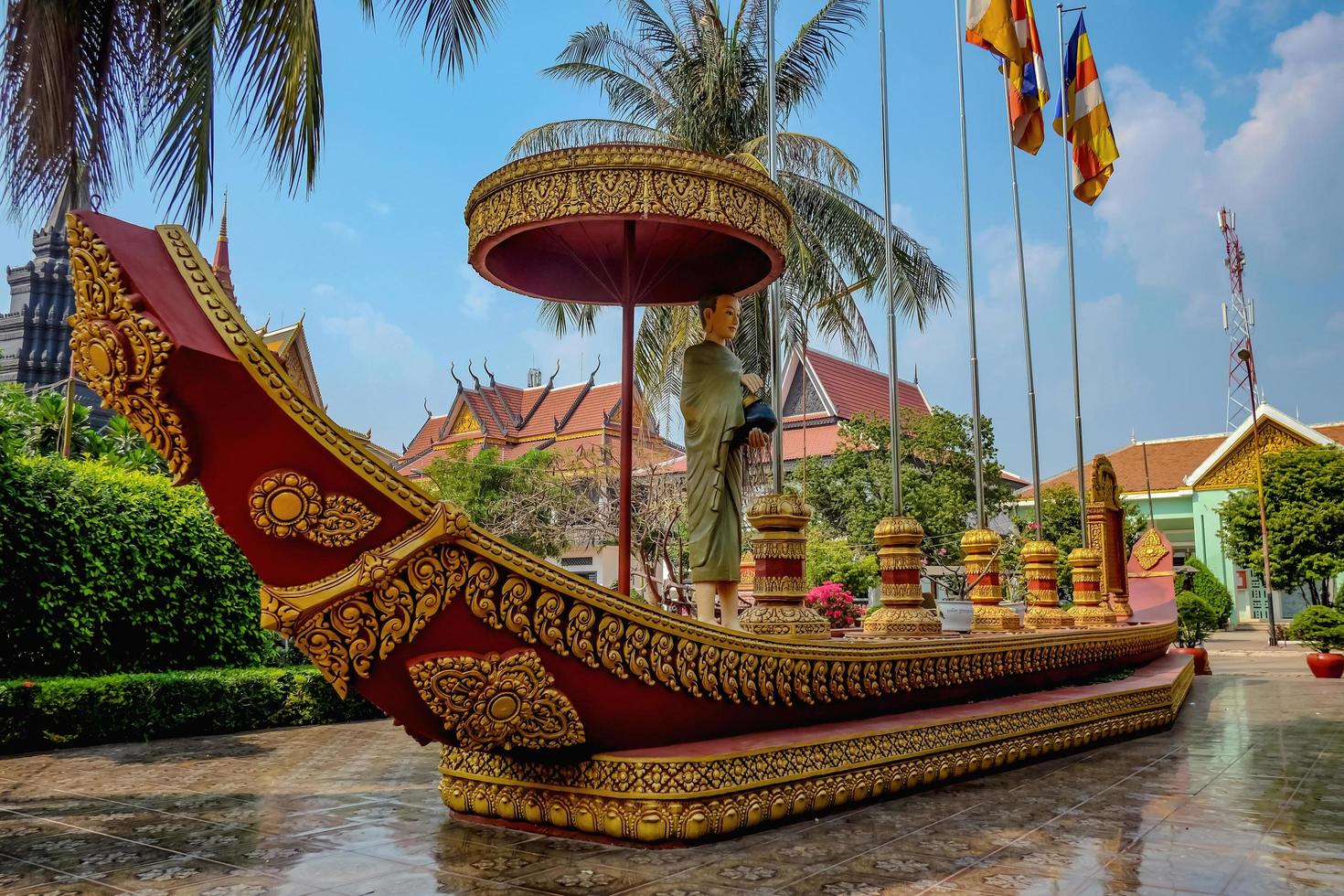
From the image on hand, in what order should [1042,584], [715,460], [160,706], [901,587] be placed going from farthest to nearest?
[1042,584] → [160,706] → [901,587] → [715,460]

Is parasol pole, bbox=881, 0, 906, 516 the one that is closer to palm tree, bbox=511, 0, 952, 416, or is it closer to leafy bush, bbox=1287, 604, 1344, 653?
palm tree, bbox=511, 0, 952, 416

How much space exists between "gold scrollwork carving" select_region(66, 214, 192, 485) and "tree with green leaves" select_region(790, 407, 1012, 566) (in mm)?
17782

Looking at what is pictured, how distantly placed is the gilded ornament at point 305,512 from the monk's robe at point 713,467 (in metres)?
1.86

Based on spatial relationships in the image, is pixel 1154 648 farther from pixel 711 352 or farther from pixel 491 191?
pixel 491 191

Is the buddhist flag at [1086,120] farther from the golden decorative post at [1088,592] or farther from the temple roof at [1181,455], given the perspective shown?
the temple roof at [1181,455]

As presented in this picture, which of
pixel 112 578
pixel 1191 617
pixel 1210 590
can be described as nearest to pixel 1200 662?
pixel 1191 617

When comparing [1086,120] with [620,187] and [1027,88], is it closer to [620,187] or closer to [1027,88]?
[1027,88]

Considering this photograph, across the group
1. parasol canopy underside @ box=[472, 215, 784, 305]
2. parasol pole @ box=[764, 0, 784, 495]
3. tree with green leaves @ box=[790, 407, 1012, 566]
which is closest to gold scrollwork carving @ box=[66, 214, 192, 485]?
parasol canopy underside @ box=[472, 215, 784, 305]

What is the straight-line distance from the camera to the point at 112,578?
310 inches

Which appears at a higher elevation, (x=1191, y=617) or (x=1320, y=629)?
(x=1191, y=617)

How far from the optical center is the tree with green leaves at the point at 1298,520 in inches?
812

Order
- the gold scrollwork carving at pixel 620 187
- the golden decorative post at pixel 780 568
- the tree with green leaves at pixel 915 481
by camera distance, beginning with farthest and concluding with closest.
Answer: the tree with green leaves at pixel 915 481
the golden decorative post at pixel 780 568
the gold scrollwork carving at pixel 620 187

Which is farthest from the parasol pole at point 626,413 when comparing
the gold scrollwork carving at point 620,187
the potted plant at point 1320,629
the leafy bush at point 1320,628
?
the leafy bush at point 1320,628

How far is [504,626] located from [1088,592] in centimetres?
762
